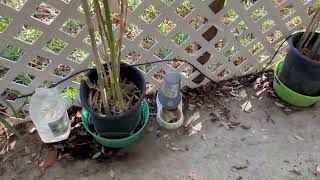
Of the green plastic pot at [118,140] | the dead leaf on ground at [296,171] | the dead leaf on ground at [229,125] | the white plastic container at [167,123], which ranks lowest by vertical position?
the dead leaf on ground at [296,171]

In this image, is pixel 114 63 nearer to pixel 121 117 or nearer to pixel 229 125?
pixel 121 117

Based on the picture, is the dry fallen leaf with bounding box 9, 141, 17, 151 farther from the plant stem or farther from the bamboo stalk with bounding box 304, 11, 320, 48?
the bamboo stalk with bounding box 304, 11, 320, 48

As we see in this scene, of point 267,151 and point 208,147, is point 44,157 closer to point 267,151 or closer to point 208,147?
point 208,147

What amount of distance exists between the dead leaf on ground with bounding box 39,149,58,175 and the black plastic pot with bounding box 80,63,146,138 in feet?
0.73

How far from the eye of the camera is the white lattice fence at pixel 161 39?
133 cm

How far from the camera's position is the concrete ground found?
1605mm

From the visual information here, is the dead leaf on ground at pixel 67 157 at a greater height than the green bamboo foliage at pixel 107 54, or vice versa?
the green bamboo foliage at pixel 107 54

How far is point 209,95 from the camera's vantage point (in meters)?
1.87

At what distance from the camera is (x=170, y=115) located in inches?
68.7

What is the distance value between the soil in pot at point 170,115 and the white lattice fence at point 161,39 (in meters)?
0.13

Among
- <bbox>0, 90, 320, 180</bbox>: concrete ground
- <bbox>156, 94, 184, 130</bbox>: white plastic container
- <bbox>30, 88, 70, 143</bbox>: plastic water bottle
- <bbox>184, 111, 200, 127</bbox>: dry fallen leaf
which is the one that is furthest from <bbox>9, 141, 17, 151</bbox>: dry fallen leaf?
<bbox>184, 111, 200, 127</bbox>: dry fallen leaf

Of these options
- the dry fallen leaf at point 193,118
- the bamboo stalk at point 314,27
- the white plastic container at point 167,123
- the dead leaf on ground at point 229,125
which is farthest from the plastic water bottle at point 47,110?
the bamboo stalk at point 314,27

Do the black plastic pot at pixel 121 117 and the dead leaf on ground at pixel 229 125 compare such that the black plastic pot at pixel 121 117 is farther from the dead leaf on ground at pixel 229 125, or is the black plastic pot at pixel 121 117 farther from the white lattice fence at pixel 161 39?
the dead leaf on ground at pixel 229 125

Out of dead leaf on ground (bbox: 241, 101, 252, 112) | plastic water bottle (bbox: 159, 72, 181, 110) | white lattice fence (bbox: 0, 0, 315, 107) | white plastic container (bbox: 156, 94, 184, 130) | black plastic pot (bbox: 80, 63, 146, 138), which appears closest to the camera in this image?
white lattice fence (bbox: 0, 0, 315, 107)
